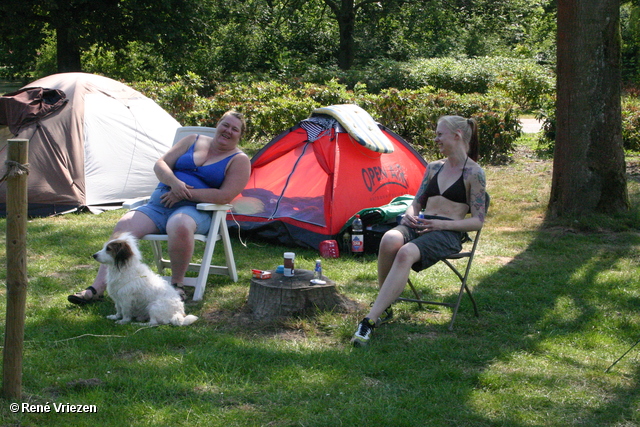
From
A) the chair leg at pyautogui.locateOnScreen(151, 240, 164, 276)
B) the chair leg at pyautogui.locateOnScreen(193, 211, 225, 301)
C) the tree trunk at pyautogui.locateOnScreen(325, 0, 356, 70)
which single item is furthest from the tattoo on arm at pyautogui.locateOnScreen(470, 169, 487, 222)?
the tree trunk at pyautogui.locateOnScreen(325, 0, 356, 70)

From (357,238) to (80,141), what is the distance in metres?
3.71

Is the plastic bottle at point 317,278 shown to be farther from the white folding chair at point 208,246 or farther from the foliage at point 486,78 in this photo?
the foliage at point 486,78

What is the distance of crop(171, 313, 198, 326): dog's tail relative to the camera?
3.83 m

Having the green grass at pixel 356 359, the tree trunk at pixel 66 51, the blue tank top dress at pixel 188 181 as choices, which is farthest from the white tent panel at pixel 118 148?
the tree trunk at pixel 66 51

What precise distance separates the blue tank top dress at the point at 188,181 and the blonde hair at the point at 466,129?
1584mm

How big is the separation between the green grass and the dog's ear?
0.39m

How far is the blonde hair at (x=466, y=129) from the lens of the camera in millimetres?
3967

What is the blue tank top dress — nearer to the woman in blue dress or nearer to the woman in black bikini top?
the woman in blue dress

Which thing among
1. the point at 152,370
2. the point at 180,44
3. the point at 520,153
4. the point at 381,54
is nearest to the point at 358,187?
the point at 152,370

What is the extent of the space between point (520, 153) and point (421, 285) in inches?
273

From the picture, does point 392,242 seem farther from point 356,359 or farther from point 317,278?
point 356,359

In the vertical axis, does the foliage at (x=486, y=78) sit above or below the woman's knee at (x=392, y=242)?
above

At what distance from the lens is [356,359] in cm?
332

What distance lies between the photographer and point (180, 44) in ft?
50.0
